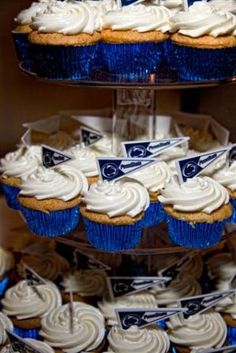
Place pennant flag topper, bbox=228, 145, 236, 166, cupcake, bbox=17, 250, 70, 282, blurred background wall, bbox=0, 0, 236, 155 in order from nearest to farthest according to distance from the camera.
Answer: pennant flag topper, bbox=228, 145, 236, 166 < cupcake, bbox=17, 250, 70, 282 < blurred background wall, bbox=0, 0, 236, 155

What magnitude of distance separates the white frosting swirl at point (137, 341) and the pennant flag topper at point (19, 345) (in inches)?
9.9

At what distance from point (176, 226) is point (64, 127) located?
93cm

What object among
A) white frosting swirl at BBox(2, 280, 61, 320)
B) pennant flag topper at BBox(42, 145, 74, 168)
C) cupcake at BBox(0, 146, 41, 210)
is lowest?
white frosting swirl at BBox(2, 280, 61, 320)

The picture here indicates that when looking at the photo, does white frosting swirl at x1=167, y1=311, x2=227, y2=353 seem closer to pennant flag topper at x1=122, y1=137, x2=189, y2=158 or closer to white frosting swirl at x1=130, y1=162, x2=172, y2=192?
white frosting swirl at x1=130, y1=162, x2=172, y2=192

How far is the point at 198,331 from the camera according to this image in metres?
1.91

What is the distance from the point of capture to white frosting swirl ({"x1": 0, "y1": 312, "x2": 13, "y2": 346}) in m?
1.91

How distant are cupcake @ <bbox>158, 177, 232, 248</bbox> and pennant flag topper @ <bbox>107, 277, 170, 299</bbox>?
210 millimetres

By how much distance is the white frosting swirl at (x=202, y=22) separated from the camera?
5.50ft

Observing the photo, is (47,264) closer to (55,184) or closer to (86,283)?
(86,283)

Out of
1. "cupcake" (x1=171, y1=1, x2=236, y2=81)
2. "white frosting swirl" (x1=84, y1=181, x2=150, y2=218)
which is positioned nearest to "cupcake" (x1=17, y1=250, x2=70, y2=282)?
"white frosting swirl" (x1=84, y1=181, x2=150, y2=218)

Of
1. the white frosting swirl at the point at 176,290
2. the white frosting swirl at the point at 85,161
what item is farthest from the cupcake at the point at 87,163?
the white frosting swirl at the point at 176,290

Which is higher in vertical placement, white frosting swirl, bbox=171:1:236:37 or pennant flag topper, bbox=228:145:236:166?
white frosting swirl, bbox=171:1:236:37

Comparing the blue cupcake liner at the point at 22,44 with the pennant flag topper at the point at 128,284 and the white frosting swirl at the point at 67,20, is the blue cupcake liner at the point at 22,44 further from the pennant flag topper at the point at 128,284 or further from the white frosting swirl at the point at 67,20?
the pennant flag topper at the point at 128,284

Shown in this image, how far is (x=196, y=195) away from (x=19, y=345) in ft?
2.34
